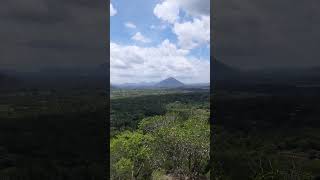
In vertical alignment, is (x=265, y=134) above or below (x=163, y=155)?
above

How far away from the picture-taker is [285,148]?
294 inches

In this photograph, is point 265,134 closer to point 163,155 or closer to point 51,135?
point 163,155

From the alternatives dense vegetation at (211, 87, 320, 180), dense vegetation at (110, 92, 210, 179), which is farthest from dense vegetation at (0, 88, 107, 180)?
dense vegetation at (211, 87, 320, 180)

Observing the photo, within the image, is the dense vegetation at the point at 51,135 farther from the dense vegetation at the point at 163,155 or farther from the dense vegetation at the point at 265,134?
the dense vegetation at the point at 265,134

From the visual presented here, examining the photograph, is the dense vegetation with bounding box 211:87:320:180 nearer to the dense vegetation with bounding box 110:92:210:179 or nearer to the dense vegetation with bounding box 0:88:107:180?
the dense vegetation with bounding box 110:92:210:179

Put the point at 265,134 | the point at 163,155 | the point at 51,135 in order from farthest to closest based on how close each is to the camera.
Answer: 1. the point at 163,155
2. the point at 265,134
3. the point at 51,135

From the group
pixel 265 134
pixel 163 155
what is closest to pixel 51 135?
pixel 163 155

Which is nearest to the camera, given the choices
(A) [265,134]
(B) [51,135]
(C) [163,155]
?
(B) [51,135]

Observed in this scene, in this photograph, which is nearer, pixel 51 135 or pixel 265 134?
pixel 51 135

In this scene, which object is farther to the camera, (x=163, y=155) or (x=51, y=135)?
(x=163, y=155)

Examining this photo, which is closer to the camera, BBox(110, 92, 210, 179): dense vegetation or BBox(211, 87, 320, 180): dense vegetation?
BBox(211, 87, 320, 180): dense vegetation

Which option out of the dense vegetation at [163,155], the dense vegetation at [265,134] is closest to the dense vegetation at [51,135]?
the dense vegetation at [163,155]

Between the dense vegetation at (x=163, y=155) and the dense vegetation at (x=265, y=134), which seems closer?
the dense vegetation at (x=265, y=134)

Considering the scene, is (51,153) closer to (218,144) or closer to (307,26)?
(218,144)
